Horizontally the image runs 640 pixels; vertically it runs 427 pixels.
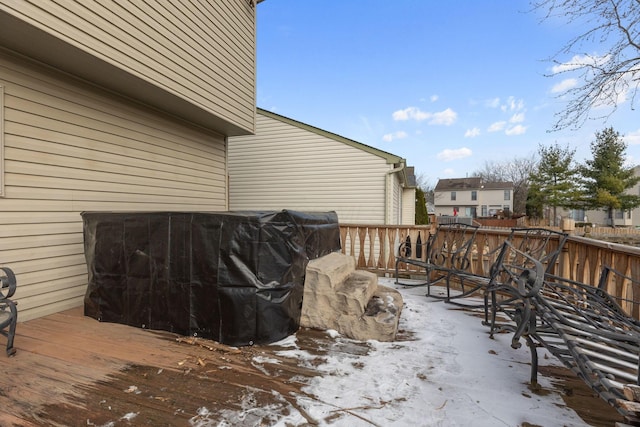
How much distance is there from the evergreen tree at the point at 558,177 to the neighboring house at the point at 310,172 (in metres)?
23.0

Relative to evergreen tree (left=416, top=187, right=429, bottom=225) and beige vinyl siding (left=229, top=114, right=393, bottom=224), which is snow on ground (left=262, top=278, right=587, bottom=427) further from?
evergreen tree (left=416, top=187, right=429, bottom=225)

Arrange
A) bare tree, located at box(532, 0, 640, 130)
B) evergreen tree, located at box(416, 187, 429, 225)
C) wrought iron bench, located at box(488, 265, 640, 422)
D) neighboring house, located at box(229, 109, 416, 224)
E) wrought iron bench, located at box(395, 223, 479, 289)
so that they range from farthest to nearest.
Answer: evergreen tree, located at box(416, 187, 429, 225)
neighboring house, located at box(229, 109, 416, 224)
bare tree, located at box(532, 0, 640, 130)
wrought iron bench, located at box(395, 223, 479, 289)
wrought iron bench, located at box(488, 265, 640, 422)

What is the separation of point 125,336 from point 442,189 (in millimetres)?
41707

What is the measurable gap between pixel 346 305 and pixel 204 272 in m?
1.28

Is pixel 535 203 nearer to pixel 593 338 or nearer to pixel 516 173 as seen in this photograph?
pixel 516 173

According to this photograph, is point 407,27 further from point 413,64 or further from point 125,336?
point 125,336

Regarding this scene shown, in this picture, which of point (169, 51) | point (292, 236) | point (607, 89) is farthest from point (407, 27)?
point (292, 236)

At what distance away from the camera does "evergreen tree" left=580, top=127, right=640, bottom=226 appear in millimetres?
22141

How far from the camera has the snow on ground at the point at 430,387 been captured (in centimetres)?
155

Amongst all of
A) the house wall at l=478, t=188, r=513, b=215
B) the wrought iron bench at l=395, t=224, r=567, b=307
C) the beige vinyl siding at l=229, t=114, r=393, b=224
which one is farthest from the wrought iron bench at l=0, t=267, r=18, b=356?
the house wall at l=478, t=188, r=513, b=215

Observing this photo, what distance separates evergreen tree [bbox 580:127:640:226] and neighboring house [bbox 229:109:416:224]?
23.6 m

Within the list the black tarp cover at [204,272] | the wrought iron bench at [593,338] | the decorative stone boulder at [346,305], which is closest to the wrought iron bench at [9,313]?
the black tarp cover at [204,272]

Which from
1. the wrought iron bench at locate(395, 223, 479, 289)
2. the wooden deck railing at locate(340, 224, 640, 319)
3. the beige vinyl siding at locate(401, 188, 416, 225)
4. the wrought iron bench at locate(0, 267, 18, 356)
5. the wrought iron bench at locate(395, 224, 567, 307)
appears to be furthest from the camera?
the beige vinyl siding at locate(401, 188, 416, 225)

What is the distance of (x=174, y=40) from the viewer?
376 centimetres
